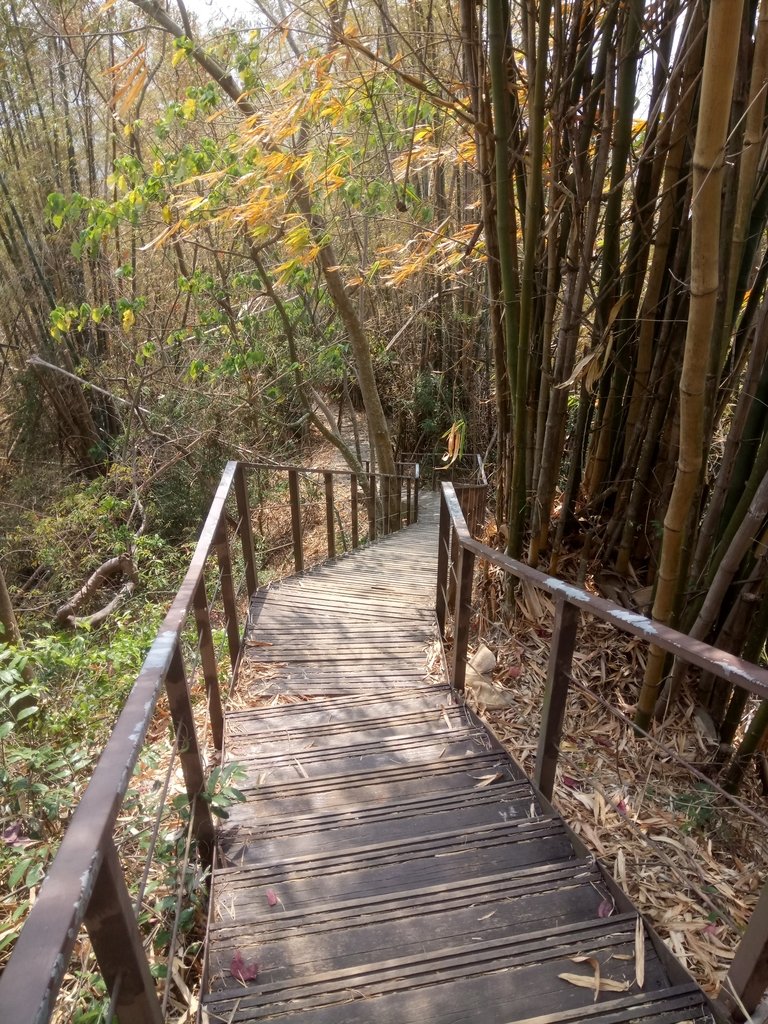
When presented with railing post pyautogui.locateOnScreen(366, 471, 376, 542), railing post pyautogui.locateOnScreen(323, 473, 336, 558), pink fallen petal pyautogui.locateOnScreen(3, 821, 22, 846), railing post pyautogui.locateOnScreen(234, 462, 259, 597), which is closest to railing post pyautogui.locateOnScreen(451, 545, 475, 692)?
railing post pyautogui.locateOnScreen(234, 462, 259, 597)

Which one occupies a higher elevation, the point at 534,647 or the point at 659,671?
the point at 659,671

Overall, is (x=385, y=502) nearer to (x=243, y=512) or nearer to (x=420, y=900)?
(x=243, y=512)

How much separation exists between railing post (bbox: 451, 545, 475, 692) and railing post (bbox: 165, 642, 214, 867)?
1.29 metres

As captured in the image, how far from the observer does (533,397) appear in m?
3.09

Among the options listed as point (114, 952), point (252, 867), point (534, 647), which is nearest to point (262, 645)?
point (534, 647)

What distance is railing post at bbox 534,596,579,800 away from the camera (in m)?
1.83

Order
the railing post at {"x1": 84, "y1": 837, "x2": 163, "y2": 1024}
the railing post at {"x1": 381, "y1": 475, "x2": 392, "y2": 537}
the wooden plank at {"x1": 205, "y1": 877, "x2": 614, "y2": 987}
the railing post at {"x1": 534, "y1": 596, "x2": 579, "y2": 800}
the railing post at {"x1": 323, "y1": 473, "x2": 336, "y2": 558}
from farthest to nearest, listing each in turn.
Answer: the railing post at {"x1": 381, "y1": 475, "x2": 392, "y2": 537}, the railing post at {"x1": 323, "y1": 473, "x2": 336, "y2": 558}, the railing post at {"x1": 534, "y1": 596, "x2": 579, "y2": 800}, the wooden plank at {"x1": 205, "y1": 877, "x2": 614, "y2": 987}, the railing post at {"x1": 84, "y1": 837, "x2": 163, "y2": 1024}

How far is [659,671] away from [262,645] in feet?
6.67

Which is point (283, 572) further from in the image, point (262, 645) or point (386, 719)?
point (386, 719)

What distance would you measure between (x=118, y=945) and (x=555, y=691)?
1.35 m

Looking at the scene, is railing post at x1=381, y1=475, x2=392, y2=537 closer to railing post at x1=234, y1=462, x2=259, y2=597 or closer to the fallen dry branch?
the fallen dry branch

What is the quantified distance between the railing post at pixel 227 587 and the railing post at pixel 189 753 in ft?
3.65

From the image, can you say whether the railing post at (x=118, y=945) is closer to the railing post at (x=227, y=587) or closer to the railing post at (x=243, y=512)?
the railing post at (x=227, y=587)

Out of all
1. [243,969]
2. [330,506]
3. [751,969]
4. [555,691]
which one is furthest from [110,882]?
[330,506]
